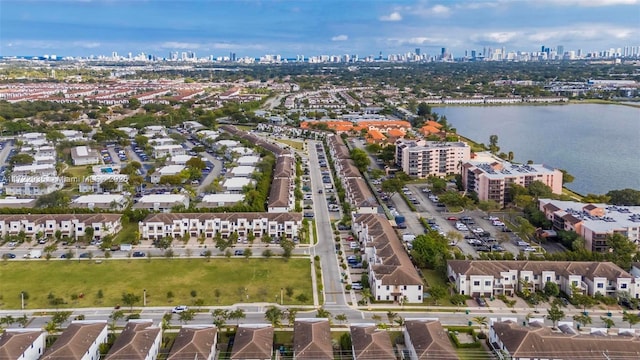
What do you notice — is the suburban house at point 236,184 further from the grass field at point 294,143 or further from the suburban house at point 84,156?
the grass field at point 294,143

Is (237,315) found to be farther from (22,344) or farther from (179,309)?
(22,344)

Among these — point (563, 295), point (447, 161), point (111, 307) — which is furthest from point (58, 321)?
point (447, 161)

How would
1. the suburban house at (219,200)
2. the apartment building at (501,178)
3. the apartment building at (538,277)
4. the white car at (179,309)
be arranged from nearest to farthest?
the white car at (179,309)
the apartment building at (538,277)
the suburban house at (219,200)
the apartment building at (501,178)

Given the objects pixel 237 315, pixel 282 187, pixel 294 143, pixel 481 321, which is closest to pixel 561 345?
pixel 481 321

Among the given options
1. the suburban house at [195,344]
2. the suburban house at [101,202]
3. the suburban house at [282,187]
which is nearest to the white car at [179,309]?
the suburban house at [195,344]

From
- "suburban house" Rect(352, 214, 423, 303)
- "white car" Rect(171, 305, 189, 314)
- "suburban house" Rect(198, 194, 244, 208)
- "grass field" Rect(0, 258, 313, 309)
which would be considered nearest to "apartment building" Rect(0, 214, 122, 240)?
"grass field" Rect(0, 258, 313, 309)

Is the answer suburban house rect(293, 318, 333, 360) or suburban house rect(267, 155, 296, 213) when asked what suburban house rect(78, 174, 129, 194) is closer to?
suburban house rect(267, 155, 296, 213)
